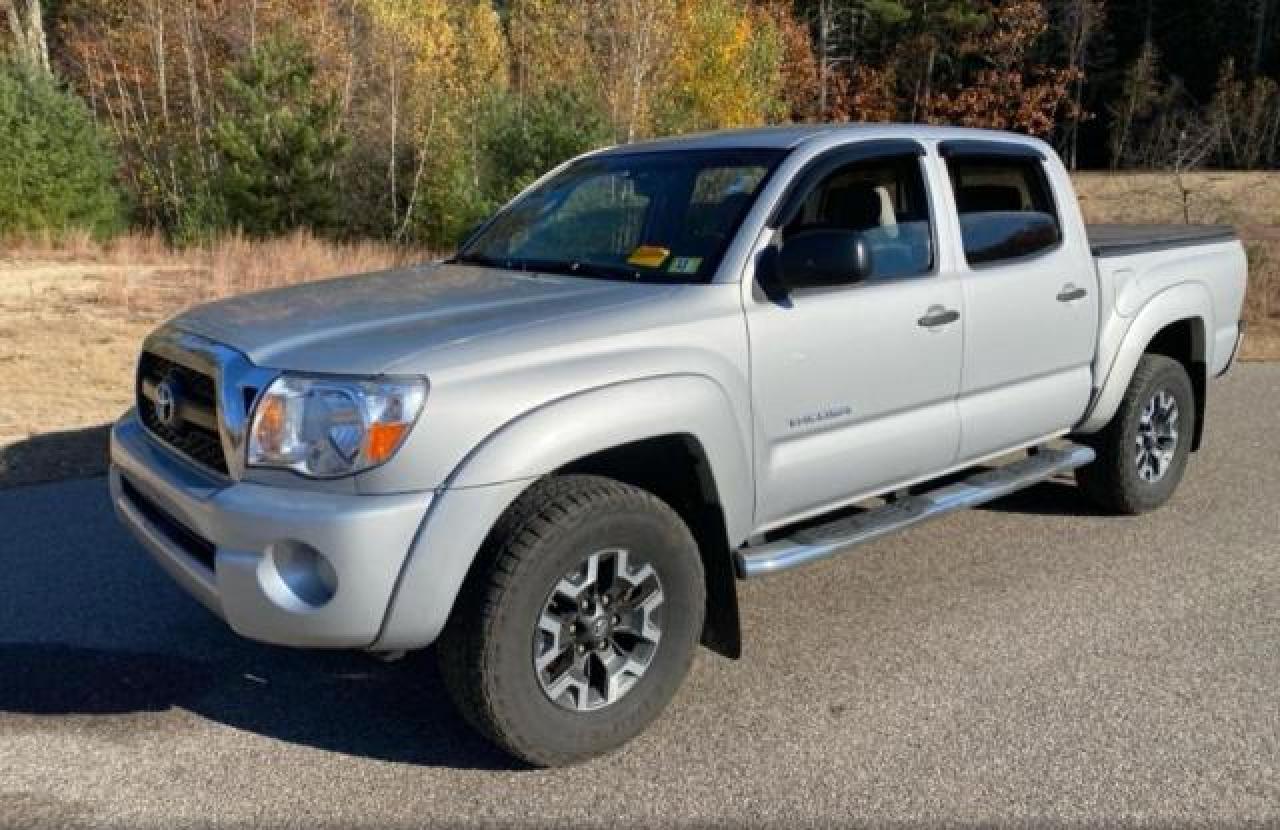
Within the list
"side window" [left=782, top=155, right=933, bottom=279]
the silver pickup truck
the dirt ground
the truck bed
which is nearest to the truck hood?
the silver pickup truck

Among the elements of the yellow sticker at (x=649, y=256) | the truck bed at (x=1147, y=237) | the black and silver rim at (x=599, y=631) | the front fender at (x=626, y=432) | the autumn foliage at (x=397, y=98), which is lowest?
the black and silver rim at (x=599, y=631)

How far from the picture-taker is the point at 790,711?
139 inches

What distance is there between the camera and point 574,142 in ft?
64.0

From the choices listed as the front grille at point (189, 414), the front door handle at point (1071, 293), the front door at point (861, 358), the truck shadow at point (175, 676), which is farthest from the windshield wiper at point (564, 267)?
the front door handle at point (1071, 293)

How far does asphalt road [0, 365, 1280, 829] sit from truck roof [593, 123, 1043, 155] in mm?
1876

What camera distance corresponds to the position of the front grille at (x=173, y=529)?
3084 millimetres

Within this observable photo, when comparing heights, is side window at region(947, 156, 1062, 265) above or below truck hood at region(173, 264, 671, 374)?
above

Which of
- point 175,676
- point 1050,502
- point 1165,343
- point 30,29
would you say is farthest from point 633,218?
point 30,29

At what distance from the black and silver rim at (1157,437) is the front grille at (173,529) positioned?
4367mm

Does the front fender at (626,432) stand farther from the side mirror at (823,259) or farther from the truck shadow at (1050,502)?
the truck shadow at (1050,502)

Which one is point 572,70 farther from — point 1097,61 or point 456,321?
point 1097,61

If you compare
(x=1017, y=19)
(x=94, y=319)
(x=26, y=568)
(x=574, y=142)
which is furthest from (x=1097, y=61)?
(x=26, y=568)

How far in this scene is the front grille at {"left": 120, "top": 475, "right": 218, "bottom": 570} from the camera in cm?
308

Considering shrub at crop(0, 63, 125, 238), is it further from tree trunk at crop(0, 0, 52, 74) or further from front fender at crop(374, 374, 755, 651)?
front fender at crop(374, 374, 755, 651)
